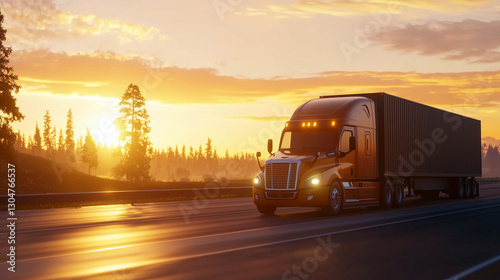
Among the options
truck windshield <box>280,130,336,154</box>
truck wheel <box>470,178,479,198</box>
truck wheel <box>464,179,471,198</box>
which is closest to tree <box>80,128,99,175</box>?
truck wheel <box>470,178,479,198</box>

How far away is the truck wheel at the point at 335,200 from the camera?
19688 millimetres

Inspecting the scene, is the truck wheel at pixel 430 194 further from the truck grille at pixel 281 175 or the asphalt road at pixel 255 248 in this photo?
the truck grille at pixel 281 175

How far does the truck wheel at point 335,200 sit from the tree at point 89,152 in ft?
459

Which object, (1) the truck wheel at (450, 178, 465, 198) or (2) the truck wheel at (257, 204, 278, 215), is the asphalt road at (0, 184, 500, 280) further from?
(1) the truck wheel at (450, 178, 465, 198)

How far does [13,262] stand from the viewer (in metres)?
9.82

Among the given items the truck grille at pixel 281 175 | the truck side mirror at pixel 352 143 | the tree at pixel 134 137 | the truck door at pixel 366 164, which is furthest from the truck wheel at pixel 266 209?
the tree at pixel 134 137

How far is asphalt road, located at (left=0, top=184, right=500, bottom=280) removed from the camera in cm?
891

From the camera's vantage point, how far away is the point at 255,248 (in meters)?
11.5

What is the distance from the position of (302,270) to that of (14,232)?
8722 mm

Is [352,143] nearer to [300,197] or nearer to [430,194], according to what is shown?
[300,197]

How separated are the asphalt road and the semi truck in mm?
1219

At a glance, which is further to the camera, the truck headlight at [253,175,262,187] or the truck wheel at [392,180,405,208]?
the truck wheel at [392,180,405,208]

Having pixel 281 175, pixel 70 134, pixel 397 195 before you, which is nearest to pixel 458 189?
pixel 397 195

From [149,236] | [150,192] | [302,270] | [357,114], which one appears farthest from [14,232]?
[150,192]
